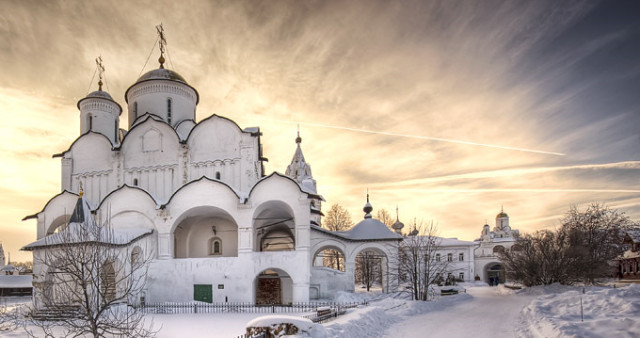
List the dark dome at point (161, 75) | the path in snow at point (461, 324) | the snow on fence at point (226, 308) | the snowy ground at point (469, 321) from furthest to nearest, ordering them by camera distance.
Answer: the dark dome at point (161, 75) < the snow on fence at point (226, 308) < the path in snow at point (461, 324) < the snowy ground at point (469, 321)

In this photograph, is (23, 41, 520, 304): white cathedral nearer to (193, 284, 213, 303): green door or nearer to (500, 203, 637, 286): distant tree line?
(193, 284, 213, 303): green door

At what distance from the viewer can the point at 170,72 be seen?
1212 inches

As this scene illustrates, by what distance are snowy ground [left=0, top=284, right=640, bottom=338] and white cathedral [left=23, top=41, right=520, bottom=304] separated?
180 inches

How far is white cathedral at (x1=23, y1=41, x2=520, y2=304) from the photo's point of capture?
2141 cm

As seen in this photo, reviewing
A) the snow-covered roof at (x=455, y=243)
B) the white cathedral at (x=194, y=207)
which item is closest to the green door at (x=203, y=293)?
the white cathedral at (x=194, y=207)

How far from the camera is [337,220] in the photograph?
149ft

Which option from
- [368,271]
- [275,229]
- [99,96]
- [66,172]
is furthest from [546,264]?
[99,96]

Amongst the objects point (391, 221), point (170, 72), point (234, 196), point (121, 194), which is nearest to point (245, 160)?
point (234, 196)

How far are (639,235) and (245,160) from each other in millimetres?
29008

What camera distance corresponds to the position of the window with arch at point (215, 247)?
25.6 m

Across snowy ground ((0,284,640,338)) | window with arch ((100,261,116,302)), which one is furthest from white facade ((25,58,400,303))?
window with arch ((100,261,116,302))

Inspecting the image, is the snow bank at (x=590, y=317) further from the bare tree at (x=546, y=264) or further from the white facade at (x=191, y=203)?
the white facade at (x=191, y=203)

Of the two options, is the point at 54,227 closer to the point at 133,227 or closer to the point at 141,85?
the point at 133,227

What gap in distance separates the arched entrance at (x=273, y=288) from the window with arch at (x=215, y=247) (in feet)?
11.1
